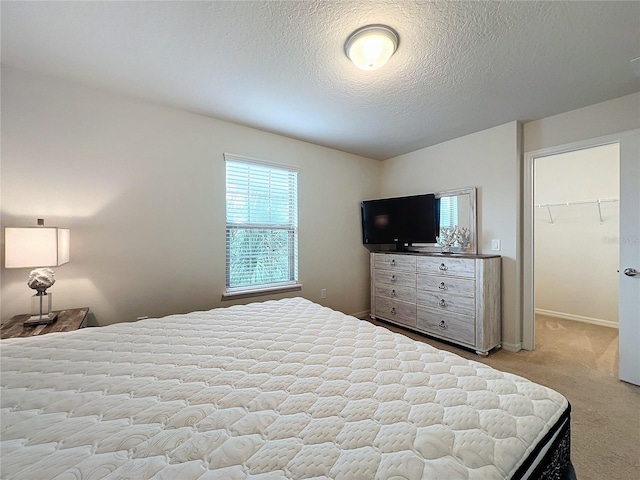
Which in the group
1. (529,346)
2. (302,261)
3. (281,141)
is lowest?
(529,346)

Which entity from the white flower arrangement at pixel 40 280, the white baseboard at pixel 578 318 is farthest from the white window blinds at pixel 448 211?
the white flower arrangement at pixel 40 280

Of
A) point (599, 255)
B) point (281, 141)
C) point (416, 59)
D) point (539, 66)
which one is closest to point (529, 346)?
point (599, 255)

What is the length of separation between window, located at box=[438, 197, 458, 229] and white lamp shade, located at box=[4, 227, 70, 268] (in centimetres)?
393

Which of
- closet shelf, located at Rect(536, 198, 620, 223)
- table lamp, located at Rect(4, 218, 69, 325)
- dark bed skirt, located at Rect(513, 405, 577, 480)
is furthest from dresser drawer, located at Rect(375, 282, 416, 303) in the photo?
table lamp, located at Rect(4, 218, 69, 325)

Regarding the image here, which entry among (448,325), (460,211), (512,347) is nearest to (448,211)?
(460,211)

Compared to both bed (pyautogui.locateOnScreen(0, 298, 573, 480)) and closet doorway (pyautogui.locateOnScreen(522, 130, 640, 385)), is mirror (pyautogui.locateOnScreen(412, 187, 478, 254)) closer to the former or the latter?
closet doorway (pyautogui.locateOnScreen(522, 130, 640, 385))

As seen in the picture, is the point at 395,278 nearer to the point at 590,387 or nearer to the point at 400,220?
the point at 400,220

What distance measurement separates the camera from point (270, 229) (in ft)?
10.5

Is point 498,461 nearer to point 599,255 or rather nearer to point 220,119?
point 220,119

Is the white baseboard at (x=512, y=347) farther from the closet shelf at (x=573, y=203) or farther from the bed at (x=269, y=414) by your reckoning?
the closet shelf at (x=573, y=203)

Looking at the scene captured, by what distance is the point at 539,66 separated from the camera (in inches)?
74.0

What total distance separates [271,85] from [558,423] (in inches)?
104

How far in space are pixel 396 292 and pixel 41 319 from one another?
3531mm

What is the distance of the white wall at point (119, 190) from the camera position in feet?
6.46
